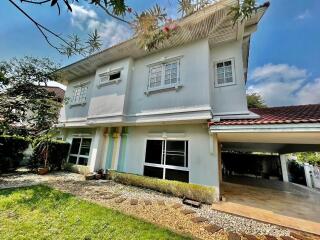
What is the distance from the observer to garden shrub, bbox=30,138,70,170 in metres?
10.8

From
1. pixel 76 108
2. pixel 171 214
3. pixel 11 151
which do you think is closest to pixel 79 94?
pixel 76 108

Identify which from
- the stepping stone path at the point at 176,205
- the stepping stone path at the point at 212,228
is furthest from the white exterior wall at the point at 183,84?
the stepping stone path at the point at 212,228

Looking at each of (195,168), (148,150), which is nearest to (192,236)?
(195,168)

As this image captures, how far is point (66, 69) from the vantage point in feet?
41.1

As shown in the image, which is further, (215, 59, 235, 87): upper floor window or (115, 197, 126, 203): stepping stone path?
(215, 59, 235, 87): upper floor window

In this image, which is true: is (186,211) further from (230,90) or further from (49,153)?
(49,153)

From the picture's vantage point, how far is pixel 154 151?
9.01 metres

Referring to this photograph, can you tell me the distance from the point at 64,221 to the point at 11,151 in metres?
8.99

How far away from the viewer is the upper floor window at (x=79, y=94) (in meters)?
12.8

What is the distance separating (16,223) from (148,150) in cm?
601

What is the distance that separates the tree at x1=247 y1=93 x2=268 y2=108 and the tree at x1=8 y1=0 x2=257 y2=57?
2476cm

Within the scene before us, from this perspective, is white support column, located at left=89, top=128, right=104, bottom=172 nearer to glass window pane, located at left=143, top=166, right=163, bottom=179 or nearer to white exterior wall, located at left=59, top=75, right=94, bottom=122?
white exterior wall, located at left=59, top=75, right=94, bottom=122

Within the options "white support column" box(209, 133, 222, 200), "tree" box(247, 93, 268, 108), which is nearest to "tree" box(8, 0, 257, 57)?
"white support column" box(209, 133, 222, 200)

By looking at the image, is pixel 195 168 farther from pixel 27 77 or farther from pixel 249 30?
pixel 27 77
